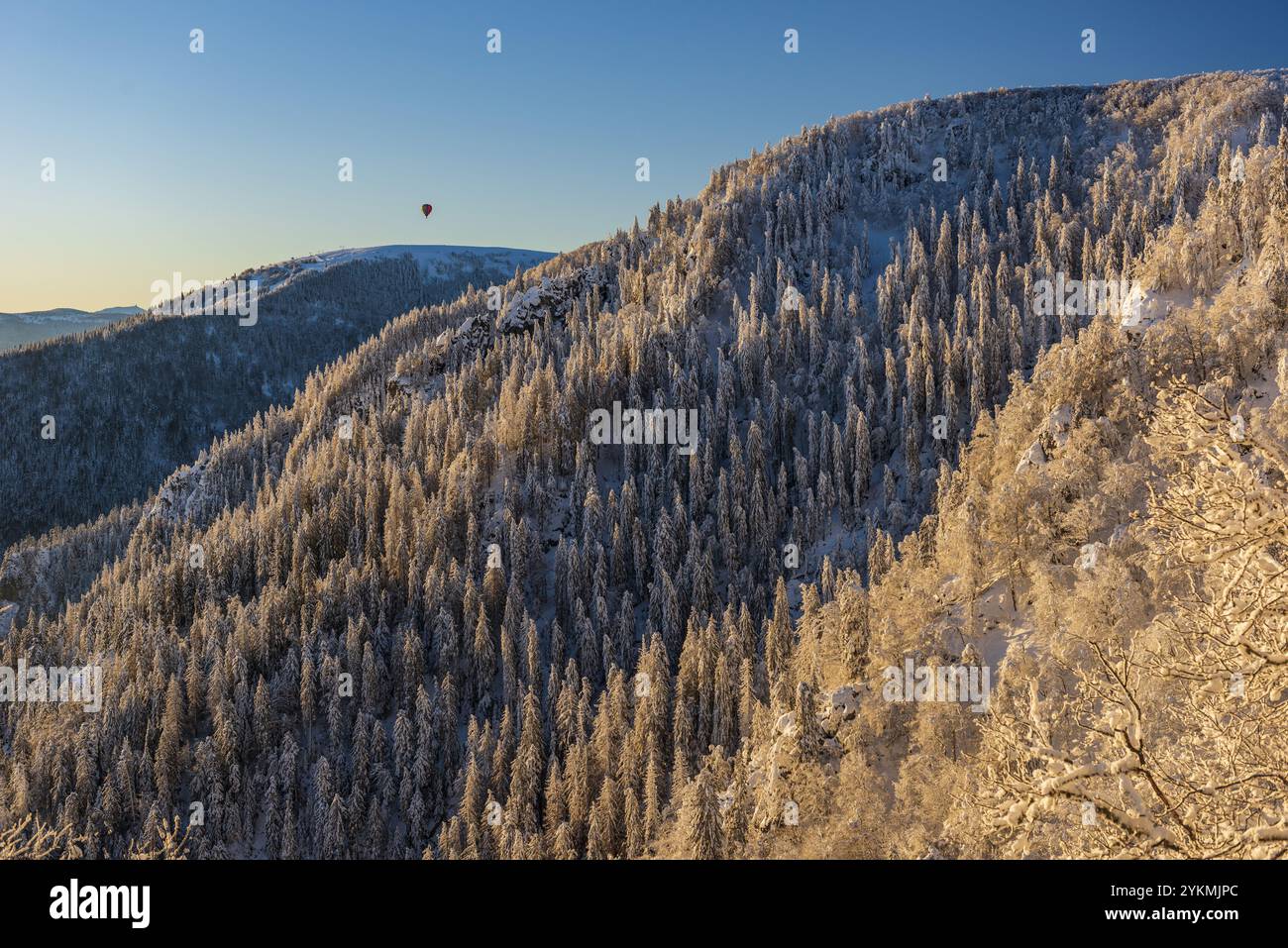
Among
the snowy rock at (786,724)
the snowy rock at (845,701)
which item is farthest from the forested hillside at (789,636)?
the snowy rock at (786,724)

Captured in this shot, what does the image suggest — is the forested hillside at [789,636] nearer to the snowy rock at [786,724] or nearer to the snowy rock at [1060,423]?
the snowy rock at [1060,423]

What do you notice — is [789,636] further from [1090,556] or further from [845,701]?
[1090,556]

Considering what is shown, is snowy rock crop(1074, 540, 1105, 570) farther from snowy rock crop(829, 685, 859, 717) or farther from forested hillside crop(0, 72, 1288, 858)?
snowy rock crop(829, 685, 859, 717)

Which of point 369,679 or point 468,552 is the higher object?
point 468,552

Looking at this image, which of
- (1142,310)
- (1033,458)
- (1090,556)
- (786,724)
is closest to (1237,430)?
(1090,556)

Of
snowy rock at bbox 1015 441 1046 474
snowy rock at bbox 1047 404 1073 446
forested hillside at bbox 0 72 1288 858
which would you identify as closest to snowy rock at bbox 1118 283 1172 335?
forested hillside at bbox 0 72 1288 858
